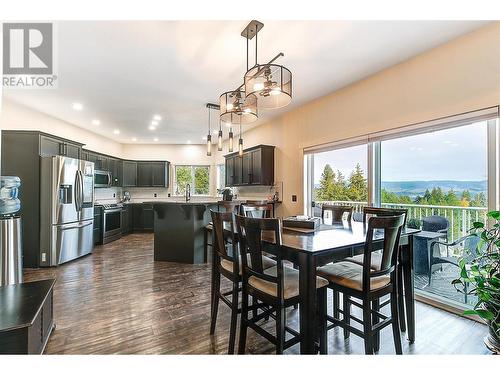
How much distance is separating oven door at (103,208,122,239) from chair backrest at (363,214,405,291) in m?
5.90

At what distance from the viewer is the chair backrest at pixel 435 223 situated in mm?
2957

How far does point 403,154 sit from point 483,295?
1.93m

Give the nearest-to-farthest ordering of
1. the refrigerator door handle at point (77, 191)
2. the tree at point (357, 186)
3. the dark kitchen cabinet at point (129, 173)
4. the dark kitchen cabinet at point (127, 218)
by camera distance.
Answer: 1. the tree at point (357, 186)
2. the refrigerator door handle at point (77, 191)
3. the dark kitchen cabinet at point (127, 218)
4. the dark kitchen cabinet at point (129, 173)

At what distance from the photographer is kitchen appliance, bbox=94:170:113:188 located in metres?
5.95

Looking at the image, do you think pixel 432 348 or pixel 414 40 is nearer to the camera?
pixel 432 348

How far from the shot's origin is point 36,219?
159 inches

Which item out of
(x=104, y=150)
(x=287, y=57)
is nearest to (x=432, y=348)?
(x=287, y=57)

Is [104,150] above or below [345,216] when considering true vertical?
above

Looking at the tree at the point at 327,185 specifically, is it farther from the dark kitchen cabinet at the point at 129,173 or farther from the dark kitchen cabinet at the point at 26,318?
the dark kitchen cabinet at the point at 129,173

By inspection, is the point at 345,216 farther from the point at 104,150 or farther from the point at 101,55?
the point at 104,150

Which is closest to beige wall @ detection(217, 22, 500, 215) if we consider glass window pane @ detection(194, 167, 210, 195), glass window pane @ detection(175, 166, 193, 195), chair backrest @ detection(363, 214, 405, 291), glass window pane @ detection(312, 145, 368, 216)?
glass window pane @ detection(312, 145, 368, 216)

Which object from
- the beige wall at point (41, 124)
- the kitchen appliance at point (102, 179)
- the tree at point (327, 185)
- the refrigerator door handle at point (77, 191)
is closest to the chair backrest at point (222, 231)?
the tree at point (327, 185)

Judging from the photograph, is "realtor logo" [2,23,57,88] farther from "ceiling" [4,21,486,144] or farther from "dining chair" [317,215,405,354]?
"dining chair" [317,215,405,354]

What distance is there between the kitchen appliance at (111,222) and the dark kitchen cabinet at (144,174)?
126cm
